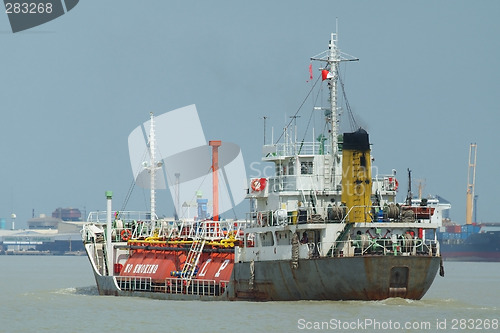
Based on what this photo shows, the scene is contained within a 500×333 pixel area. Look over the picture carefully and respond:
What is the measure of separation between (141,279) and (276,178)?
13.0 meters

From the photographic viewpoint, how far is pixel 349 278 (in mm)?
52281

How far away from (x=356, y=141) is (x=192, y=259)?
15642 millimetres

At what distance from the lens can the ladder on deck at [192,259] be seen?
6359cm

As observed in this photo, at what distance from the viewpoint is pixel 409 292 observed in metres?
53.2

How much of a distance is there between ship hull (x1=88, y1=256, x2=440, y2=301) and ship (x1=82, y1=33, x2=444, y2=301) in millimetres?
52

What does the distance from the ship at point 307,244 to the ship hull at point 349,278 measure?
0.17ft

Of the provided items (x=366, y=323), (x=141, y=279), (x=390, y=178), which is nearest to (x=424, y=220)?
(x=390, y=178)

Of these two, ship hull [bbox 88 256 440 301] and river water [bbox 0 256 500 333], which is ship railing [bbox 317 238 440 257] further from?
river water [bbox 0 256 500 333]

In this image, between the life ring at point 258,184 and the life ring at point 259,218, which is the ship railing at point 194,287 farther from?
the life ring at point 258,184

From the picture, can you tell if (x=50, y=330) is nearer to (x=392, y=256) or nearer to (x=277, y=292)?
(x=277, y=292)
